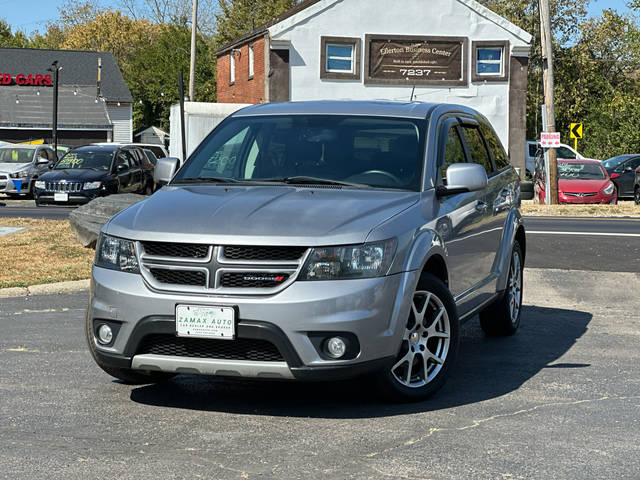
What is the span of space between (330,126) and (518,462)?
9.39 feet

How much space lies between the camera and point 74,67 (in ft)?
226

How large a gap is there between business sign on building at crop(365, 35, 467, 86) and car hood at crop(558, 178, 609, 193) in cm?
1080

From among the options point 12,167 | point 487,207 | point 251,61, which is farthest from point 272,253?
point 251,61

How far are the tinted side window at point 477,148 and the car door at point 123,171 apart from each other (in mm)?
18724

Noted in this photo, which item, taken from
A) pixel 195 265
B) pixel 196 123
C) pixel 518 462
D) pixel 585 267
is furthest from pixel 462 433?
pixel 196 123

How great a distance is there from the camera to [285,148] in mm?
6816

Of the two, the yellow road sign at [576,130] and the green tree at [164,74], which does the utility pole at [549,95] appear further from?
the green tree at [164,74]

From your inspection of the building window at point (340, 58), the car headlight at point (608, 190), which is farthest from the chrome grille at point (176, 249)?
the building window at point (340, 58)

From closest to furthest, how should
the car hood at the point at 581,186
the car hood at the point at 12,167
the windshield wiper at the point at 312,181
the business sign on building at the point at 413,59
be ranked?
the windshield wiper at the point at 312,181
the car hood at the point at 581,186
the car hood at the point at 12,167
the business sign on building at the point at 413,59

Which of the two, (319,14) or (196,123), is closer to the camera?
(196,123)

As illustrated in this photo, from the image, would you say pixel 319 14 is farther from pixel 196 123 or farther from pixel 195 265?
pixel 195 265

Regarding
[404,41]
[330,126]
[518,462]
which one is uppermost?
[404,41]

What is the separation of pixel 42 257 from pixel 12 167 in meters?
18.4

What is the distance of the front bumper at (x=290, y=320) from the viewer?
17.3 feet
